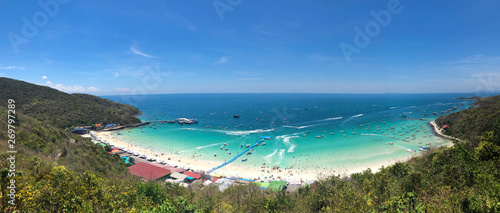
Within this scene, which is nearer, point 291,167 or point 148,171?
point 148,171

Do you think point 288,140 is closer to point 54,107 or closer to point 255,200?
point 255,200

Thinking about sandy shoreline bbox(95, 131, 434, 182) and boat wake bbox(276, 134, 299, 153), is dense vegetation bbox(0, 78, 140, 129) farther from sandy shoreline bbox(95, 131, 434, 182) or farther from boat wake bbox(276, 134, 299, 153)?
boat wake bbox(276, 134, 299, 153)

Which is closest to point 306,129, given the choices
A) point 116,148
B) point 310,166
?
point 310,166

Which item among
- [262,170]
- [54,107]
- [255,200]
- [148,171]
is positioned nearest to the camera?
[255,200]

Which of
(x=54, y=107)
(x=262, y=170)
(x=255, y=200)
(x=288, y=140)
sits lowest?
(x=262, y=170)

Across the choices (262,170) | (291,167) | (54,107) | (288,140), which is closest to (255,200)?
(262,170)

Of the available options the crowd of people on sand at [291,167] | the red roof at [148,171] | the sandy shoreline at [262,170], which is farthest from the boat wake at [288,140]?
the red roof at [148,171]

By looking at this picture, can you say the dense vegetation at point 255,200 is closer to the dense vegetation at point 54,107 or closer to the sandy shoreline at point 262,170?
the sandy shoreline at point 262,170
